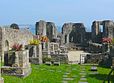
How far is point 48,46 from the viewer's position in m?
30.3

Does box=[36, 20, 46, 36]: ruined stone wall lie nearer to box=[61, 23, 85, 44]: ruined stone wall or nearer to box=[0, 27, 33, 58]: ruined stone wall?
box=[61, 23, 85, 44]: ruined stone wall

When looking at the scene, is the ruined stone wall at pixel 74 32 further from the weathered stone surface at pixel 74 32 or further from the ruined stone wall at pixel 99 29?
the ruined stone wall at pixel 99 29

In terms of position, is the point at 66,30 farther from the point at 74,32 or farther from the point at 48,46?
the point at 48,46

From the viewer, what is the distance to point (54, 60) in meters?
25.3

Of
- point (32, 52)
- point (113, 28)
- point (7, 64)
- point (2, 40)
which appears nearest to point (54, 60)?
point (32, 52)

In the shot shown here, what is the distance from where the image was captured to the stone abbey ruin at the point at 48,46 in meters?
17.3

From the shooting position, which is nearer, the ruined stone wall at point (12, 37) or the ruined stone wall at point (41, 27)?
the ruined stone wall at point (12, 37)

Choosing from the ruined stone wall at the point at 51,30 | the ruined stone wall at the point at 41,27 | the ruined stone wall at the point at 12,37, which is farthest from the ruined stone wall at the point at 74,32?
the ruined stone wall at the point at 12,37

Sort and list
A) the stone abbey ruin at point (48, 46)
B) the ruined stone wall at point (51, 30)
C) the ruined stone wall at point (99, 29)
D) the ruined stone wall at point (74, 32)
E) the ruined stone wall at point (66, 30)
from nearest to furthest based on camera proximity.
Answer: the stone abbey ruin at point (48, 46), the ruined stone wall at point (99, 29), the ruined stone wall at point (51, 30), the ruined stone wall at point (66, 30), the ruined stone wall at point (74, 32)

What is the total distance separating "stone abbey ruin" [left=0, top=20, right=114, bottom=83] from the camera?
1728 cm

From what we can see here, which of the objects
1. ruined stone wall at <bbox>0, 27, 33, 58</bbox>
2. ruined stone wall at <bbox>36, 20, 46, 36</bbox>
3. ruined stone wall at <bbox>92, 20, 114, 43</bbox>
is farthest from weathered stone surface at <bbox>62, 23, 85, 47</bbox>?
ruined stone wall at <bbox>0, 27, 33, 58</bbox>

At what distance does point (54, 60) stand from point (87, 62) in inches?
85.5

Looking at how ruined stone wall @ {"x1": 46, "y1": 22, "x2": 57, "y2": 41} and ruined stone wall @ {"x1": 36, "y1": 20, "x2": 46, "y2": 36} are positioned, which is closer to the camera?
ruined stone wall @ {"x1": 36, "y1": 20, "x2": 46, "y2": 36}

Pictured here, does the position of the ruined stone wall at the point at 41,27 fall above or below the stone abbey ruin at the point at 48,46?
above
